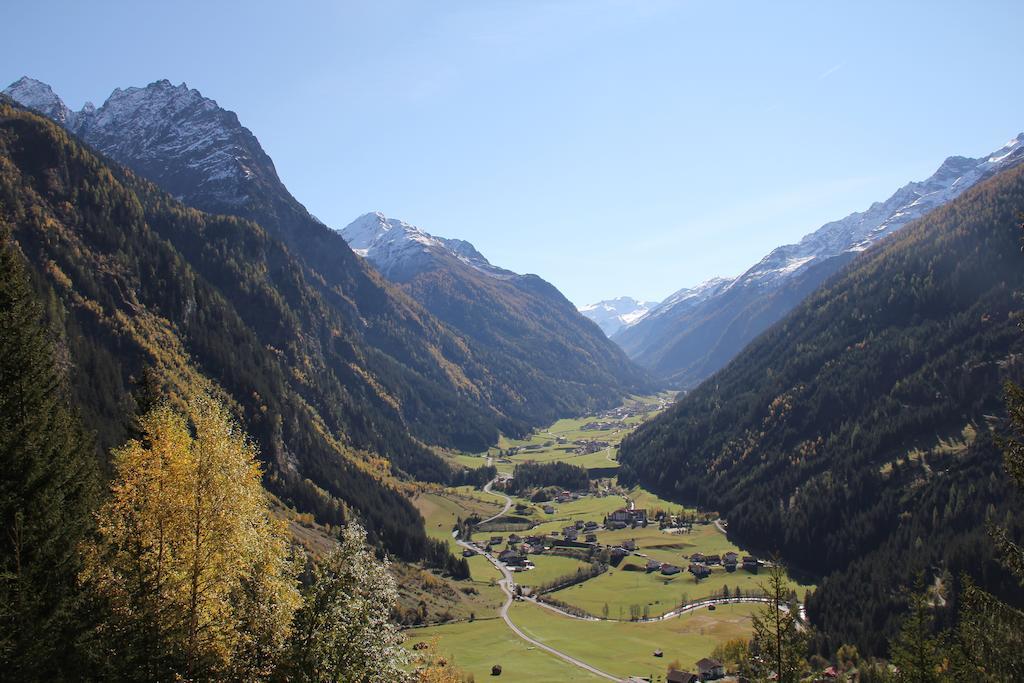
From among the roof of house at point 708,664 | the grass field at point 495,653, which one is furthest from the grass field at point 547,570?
the roof of house at point 708,664

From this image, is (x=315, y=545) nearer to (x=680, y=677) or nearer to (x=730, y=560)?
(x=680, y=677)

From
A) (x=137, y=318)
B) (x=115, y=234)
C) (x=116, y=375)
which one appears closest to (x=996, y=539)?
(x=116, y=375)

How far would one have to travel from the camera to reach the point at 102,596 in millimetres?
28812

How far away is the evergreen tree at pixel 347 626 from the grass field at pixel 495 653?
6931cm

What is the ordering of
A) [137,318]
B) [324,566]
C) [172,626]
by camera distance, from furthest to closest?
[137,318]
[172,626]
[324,566]

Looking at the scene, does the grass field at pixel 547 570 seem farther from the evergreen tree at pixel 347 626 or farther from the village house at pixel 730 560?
the evergreen tree at pixel 347 626

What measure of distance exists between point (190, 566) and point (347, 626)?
33.8 feet

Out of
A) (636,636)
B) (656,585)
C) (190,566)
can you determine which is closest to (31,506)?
(190,566)

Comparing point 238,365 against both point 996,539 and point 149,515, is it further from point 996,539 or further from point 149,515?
point 996,539

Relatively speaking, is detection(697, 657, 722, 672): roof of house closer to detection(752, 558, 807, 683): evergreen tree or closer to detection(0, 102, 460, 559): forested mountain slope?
detection(752, 558, 807, 683): evergreen tree

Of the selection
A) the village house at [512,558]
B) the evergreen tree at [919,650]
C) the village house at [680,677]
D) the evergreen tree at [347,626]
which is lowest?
the village house at [680,677]

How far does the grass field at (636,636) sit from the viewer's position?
107625 mm

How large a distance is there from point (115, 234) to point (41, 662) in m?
188

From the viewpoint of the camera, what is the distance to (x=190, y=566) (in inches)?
1178
